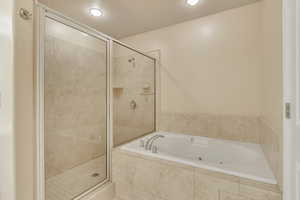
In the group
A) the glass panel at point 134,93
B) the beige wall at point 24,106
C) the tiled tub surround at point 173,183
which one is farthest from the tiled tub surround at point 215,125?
the beige wall at point 24,106

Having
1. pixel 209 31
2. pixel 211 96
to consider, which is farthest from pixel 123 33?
pixel 211 96

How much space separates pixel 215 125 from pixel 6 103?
7.20 feet

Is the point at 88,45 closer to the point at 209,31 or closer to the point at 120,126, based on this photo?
the point at 120,126

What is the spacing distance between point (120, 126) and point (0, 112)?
122 cm

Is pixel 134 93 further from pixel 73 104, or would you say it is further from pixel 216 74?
pixel 216 74

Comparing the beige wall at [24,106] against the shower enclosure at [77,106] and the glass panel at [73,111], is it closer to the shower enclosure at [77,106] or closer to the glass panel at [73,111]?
the shower enclosure at [77,106]

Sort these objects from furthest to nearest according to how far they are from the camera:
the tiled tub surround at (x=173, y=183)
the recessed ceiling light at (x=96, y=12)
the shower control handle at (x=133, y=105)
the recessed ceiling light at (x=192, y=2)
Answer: the shower control handle at (x=133, y=105), the recessed ceiling light at (x=96, y=12), the recessed ceiling light at (x=192, y=2), the tiled tub surround at (x=173, y=183)

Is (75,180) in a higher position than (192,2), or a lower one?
lower

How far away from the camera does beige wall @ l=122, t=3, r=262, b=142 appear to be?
1761 mm

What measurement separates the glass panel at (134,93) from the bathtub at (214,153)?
1.01ft

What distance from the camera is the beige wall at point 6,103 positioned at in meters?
0.89

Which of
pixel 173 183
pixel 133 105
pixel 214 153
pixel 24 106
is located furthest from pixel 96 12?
pixel 214 153

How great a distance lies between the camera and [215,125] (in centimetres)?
197

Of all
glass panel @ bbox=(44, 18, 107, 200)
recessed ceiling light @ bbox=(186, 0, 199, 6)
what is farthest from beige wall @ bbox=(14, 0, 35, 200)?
recessed ceiling light @ bbox=(186, 0, 199, 6)
